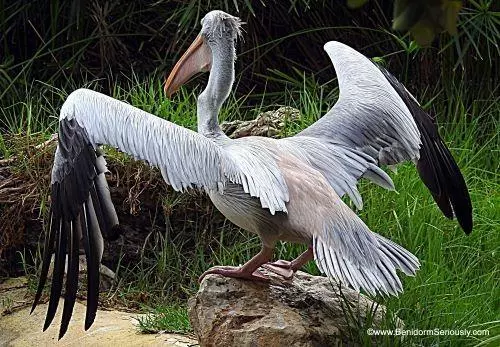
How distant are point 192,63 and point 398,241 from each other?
1.19m

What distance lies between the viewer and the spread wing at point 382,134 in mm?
3436

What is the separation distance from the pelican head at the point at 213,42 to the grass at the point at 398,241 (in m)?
0.85

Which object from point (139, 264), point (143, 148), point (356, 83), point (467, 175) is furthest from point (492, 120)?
point (143, 148)

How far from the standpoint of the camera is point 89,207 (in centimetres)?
287

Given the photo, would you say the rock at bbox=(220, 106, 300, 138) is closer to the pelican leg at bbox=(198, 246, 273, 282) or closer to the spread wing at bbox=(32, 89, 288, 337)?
the pelican leg at bbox=(198, 246, 273, 282)

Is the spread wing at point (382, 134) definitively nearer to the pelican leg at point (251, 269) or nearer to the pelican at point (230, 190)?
the pelican at point (230, 190)

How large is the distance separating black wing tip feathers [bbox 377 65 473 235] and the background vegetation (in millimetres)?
259

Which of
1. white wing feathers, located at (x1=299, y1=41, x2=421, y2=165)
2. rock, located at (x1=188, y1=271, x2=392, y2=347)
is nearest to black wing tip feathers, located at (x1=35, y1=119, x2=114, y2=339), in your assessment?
rock, located at (x1=188, y1=271, x2=392, y2=347)

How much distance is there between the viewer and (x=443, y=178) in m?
3.70

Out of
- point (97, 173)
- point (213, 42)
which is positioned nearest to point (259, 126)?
point (213, 42)

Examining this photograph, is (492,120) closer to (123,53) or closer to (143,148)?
(123,53)

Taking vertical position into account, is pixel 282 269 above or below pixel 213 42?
below

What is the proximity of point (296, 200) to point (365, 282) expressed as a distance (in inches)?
15.4

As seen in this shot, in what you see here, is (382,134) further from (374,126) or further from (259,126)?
(259,126)
